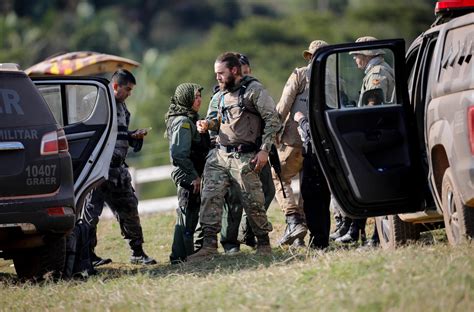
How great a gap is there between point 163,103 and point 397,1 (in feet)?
63.9

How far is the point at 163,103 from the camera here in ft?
163

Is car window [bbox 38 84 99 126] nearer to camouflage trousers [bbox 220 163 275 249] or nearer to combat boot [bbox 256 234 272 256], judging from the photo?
camouflage trousers [bbox 220 163 275 249]

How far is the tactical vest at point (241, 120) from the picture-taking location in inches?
449

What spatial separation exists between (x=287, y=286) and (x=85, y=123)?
3.93 m

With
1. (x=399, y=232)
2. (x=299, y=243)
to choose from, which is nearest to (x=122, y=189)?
(x=299, y=243)

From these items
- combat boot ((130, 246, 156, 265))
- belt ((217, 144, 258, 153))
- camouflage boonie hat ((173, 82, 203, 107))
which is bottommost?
combat boot ((130, 246, 156, 265))

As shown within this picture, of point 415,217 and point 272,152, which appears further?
point 272,152

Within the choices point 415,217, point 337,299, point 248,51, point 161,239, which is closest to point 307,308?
point 337,299

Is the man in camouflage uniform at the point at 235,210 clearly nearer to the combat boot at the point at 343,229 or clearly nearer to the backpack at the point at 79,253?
the combat boot at the point at 343,229

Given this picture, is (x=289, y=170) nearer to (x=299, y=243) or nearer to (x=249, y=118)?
(x=299, y=243)

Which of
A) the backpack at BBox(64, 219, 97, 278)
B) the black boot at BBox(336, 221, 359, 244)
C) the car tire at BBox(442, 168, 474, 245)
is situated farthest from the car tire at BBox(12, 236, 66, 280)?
the car tire at BBox(442, 168, 474, 245)

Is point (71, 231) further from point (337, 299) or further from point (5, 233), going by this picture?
point (337, 299)

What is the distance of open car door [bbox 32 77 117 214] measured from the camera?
37.3 feet

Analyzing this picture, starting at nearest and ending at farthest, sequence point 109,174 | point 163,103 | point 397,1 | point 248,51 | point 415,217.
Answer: point 415,217 → point 109,174 → point 163,103 → point 248,51 → point 397,1
